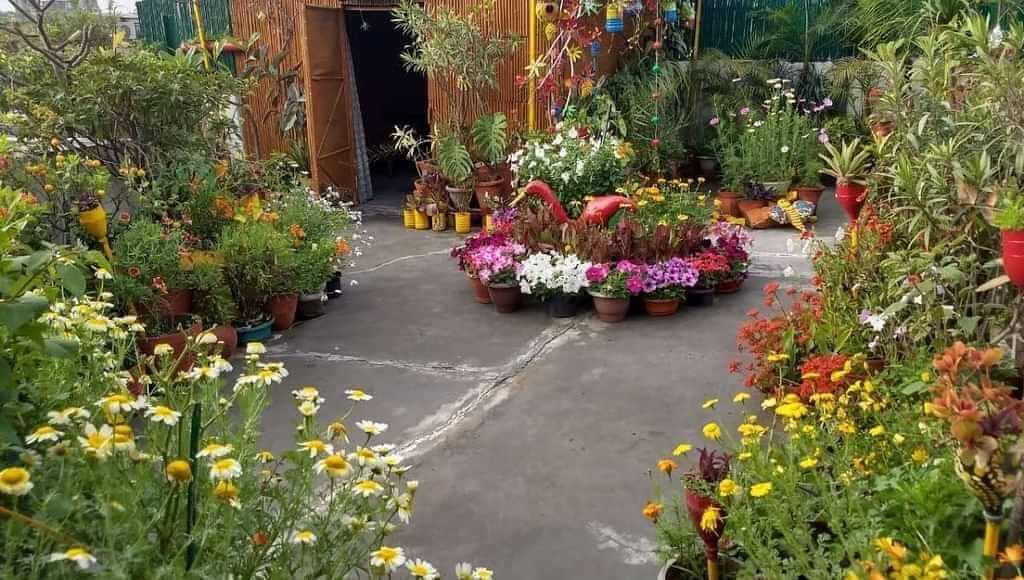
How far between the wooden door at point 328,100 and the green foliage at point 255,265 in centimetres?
379

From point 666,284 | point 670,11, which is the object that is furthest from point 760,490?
point 670,11

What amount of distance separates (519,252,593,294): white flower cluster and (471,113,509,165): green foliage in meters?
3.11

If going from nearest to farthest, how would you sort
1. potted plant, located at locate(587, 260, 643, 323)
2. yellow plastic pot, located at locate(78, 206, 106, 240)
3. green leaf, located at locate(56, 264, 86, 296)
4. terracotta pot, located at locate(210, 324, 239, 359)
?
green leaf, located at locate(56, 264, 86, 296) < yellow plastic pot, located at locate(78, 206, 106, 240) < terracotta pot, located at locate(210, 324, 239, 359) < potted plant, located at locate(587, 260, 643, 323)

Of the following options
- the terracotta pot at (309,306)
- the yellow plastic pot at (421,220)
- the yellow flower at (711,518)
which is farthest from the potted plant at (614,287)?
the yellow plastic pot at (421,220)

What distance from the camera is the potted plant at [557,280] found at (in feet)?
18.6

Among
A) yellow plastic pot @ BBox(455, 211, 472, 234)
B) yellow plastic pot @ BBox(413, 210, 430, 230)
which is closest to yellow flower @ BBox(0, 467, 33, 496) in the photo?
yellow plastic pot @ BBox(455, 211, 472, 234)

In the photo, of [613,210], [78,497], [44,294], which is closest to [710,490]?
[78,497]

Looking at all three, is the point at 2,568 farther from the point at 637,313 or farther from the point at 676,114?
the point at 676,114

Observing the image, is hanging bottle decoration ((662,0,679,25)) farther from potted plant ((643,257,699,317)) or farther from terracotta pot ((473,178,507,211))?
potted plant ((643,257,699,317))

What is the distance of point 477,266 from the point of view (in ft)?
19.5

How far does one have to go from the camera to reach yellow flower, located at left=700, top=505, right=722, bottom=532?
2.23 metres

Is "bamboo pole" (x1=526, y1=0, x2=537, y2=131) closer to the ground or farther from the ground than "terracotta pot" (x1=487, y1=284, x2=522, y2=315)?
farther from the ground

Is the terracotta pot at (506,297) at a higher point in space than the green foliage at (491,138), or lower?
lower

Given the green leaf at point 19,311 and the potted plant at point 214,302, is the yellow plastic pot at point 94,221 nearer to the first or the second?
the potted plant at point 214,302
